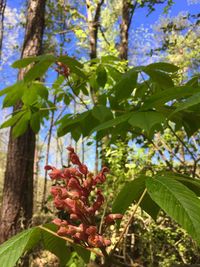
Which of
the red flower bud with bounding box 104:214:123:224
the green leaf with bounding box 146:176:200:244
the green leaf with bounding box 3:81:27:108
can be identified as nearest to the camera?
the green leaf with bounding box 146:176:200:244

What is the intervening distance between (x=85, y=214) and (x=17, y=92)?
1.14 metres

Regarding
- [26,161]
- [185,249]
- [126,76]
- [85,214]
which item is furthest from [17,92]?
[185,249]

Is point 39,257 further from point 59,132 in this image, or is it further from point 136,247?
point 59,132

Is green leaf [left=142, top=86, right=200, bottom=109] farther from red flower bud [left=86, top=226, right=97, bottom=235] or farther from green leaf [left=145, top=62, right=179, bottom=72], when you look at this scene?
red flower bud [left=86, top=226, right=97, bottom=235]

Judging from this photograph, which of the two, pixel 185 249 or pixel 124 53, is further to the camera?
pixel 124 53

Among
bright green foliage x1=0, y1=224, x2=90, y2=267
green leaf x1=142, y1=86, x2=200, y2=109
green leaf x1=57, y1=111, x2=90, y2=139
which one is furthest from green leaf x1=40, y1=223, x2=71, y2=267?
green leaf x1=57, y1=111, x2=90, y2=139

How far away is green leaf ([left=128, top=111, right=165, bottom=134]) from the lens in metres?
1.22

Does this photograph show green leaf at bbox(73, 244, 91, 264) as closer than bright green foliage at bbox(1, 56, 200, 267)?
No

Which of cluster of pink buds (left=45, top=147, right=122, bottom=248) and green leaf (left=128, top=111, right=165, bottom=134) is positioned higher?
green leaf (left=128, top=111, right=165, bottom=134)

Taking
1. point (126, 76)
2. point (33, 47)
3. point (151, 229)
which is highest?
point (33, 47)

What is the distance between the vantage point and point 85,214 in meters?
1.09

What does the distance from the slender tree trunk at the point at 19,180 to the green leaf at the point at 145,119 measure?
3.99 m

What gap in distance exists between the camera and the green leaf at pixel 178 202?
2.83 feet

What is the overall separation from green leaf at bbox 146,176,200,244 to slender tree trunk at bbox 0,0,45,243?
167 inches
